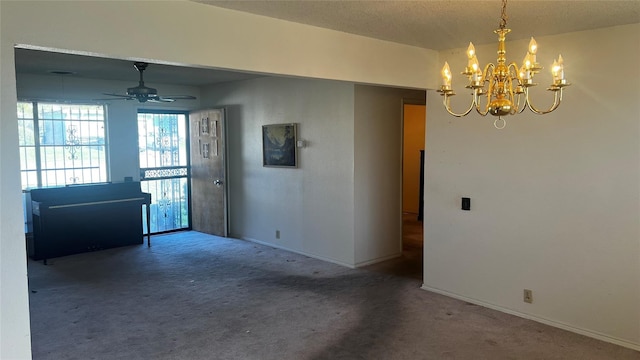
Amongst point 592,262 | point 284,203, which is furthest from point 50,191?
point 592,262

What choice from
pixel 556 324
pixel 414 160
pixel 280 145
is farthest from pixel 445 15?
pixel 414 160

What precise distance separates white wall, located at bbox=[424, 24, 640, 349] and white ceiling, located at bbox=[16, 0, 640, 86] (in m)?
0.35

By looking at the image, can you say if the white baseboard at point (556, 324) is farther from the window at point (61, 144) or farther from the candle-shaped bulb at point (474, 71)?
the window at point (61, 144)

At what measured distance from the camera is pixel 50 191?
6.05m

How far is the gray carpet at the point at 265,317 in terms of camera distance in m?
3.44

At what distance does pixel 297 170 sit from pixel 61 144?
135 inches

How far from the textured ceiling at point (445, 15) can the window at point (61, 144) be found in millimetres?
4867

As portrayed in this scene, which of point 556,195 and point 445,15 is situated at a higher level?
point 445,15

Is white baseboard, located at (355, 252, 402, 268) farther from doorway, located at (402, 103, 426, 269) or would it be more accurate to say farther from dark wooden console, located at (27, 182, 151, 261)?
dark wooden console, located at (27, 182, 151, 261)

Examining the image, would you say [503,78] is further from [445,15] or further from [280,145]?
[280,145]

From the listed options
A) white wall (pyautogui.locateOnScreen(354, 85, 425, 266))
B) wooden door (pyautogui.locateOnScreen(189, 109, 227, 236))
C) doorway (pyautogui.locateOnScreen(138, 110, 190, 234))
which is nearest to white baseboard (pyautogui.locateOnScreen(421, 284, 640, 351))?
white wall (pyautogui.locateOnScreen(354, 85, 425, 266))

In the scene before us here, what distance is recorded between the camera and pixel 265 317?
4070 millimetres

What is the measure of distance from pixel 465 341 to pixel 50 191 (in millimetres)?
5376

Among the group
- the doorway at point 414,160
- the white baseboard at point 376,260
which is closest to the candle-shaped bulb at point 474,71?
the white baseboard at point 376,260
